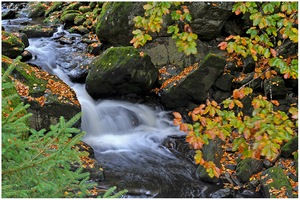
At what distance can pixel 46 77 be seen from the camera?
9.38 metres

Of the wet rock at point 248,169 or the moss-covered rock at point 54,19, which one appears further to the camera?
the moss-covered rock at point 54,19

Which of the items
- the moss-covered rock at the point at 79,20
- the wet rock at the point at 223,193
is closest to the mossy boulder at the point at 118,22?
the moss-covered rock at the point at 79,20

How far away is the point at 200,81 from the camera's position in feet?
34.6

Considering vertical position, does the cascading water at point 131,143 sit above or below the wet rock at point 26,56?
below

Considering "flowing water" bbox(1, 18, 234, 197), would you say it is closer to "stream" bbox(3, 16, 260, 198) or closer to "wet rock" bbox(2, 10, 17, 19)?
"stream" bbox(3, 16, 260, 198)

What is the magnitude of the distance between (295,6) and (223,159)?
17.9 ft

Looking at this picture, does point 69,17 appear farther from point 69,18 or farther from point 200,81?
point 200,81

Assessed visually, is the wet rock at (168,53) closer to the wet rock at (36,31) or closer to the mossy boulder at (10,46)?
the mossy boulder at (10,46)

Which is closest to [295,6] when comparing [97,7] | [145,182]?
[145,182]

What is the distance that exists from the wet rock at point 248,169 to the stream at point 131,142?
563mm

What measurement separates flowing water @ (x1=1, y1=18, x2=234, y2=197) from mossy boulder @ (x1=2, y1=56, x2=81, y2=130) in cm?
127

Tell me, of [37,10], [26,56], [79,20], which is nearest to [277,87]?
[26,56]

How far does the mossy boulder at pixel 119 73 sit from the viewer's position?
10.4m

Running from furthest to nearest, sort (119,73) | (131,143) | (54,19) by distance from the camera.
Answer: (54,19), (119,73), (131,143)
